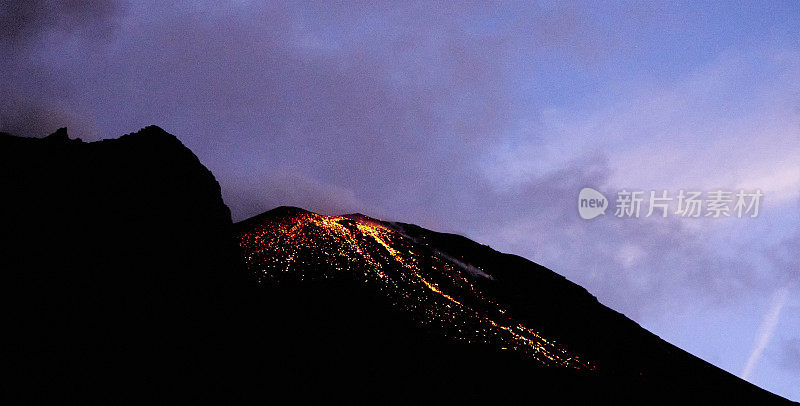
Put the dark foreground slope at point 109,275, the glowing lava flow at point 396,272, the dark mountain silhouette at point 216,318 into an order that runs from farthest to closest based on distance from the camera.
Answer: the glowing lava flow at point 396,272, the dark mountain silhouette at point 216,318, the dark foreground slope at point 109,275

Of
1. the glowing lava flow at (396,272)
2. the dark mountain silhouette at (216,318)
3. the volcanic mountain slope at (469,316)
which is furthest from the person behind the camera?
the glowing lava flow at (396,272)

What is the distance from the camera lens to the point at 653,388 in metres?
15.7

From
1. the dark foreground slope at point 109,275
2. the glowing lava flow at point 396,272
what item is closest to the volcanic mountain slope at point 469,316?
the glowing lava flow at point 396,272

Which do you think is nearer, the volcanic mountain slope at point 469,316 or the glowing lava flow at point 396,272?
the volcanic mountain slope at point 469,316

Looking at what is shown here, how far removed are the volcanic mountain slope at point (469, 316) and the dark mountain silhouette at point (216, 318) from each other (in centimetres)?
9

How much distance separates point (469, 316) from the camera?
58.3ft

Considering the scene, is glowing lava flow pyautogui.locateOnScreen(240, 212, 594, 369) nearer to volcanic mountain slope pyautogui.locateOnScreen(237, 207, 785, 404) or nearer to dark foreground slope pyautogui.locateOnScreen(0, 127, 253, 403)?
volcanic mountain slope pyautogui.locateOnScreen(237, 207, 785, 404)

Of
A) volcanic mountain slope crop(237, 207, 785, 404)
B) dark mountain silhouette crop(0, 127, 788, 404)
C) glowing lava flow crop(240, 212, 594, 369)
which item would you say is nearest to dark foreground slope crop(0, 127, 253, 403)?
dark mountain silhouette crop(0, 127, 788, 404)

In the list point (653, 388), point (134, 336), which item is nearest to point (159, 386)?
point (134, 336)

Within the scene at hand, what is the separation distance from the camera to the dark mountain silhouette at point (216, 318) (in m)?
5.49

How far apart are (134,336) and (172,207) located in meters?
2.54

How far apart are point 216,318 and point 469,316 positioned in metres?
12.2

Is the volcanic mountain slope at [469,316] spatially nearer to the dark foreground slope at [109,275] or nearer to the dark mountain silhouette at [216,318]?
the dark mountain silhouette at [216,318]

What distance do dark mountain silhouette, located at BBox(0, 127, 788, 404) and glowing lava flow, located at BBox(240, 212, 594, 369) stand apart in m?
0.10
